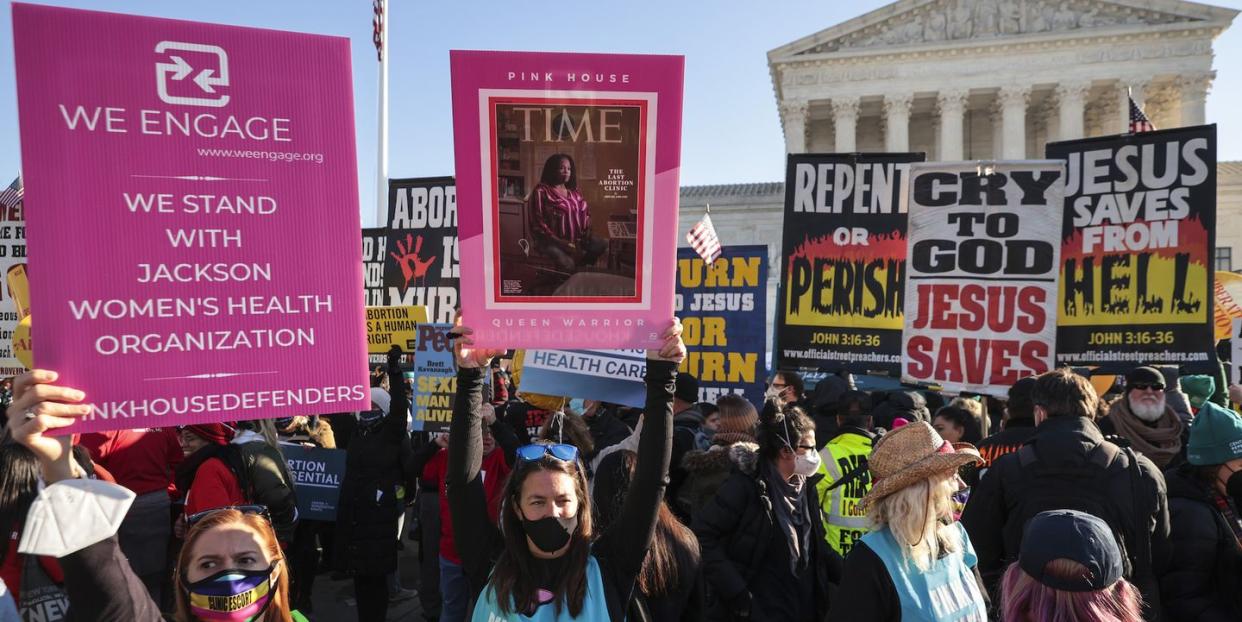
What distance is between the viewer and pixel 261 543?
80.5 inches

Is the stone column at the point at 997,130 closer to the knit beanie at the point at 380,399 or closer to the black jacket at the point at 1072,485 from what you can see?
the knit beanie at the point at 380,399

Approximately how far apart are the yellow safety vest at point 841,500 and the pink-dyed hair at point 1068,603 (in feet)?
6.23

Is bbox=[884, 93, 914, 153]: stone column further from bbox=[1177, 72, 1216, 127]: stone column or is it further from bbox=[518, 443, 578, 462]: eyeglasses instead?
bbox=[518, 443, 578, 462]: eyeglasses

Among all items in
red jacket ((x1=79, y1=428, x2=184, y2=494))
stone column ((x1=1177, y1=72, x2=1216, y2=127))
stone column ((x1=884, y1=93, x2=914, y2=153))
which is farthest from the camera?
stone column ((x1=884, y1=93, x2=914, y2=153))

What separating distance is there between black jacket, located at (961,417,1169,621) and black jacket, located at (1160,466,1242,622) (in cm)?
5

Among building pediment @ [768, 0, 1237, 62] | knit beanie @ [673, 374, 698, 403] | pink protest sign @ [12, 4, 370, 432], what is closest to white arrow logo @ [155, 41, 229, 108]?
pink protest sign @ [12, 4, 370, 432]

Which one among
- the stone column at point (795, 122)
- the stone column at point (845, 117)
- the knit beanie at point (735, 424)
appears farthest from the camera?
the stone column at point (795, 122)

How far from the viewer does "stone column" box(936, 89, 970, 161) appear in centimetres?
4428

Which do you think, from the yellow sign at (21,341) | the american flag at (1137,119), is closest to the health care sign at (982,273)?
the american flag at (1137,119)

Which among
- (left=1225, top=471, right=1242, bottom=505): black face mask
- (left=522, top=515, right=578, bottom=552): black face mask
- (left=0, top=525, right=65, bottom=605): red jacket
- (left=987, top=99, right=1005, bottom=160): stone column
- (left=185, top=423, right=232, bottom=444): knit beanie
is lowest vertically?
(left=0, top=525, right=65, bottom=605): red jacket

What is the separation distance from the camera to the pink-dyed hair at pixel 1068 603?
6.07 feet

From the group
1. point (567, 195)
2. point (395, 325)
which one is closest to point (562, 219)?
point (567, 195)

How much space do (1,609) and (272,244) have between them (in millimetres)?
1284

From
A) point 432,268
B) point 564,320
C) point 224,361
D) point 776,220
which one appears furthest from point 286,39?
point 776,220
